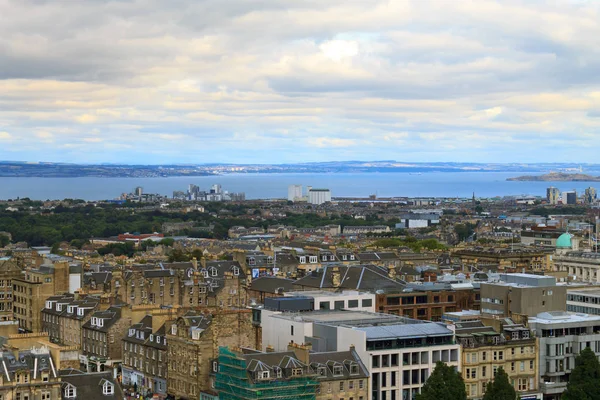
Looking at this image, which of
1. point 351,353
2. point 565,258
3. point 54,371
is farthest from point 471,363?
point 565,258

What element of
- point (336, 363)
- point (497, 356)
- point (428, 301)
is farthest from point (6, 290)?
point (497, 356)

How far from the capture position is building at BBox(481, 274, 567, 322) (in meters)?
84.6

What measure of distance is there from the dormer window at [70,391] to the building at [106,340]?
21.5m

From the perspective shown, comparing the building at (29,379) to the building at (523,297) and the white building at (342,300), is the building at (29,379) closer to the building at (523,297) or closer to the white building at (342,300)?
the white building at (342,300)

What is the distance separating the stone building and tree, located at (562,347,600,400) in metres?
20.5

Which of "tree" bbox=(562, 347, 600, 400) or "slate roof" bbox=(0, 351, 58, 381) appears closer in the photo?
"slate roof" bbox=(0, 351, 58, 381)

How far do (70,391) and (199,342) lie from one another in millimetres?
10578

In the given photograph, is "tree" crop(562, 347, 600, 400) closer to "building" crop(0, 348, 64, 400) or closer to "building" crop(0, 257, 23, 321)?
"building" crop(0, 348, 64, 400)

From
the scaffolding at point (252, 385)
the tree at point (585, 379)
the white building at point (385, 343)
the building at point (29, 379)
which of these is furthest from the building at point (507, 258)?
the building at point (29, 379)

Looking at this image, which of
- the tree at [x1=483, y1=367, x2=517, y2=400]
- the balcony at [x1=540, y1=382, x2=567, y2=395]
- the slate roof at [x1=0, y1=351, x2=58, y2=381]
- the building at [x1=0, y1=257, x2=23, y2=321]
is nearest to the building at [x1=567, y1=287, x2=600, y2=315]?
the balcony at [x1=540, y1=382, x2=567, y2=395]

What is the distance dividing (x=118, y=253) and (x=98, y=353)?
93.3 meters

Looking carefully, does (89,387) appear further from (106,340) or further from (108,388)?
(106,340)

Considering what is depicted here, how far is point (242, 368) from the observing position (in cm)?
6425

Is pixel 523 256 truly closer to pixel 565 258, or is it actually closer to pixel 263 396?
pixel 565 258
